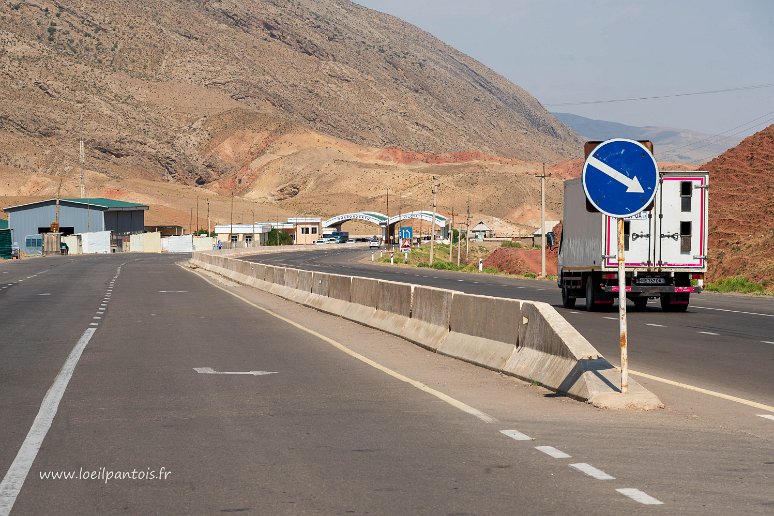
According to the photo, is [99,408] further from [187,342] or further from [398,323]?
[398,323]

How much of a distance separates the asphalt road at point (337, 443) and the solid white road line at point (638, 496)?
0.03 m

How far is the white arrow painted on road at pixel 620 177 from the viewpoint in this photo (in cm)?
1174

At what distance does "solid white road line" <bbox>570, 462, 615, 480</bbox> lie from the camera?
820 centimetres

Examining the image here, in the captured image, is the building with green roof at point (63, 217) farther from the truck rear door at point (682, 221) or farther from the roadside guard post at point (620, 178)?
the roadside guard post at point (620, 178)

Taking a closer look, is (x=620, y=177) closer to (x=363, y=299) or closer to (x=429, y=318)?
(x=429, y=318)

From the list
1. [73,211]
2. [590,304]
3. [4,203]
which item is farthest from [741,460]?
[4,203]

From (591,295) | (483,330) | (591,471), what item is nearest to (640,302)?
(591,295)

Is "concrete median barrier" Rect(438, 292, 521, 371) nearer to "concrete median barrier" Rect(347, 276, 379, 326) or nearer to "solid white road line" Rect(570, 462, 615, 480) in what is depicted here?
"concrete median barrier" Rect(347, 276, 379, 326)

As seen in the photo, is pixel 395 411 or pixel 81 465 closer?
pixel 81 465

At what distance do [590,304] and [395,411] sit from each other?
1855cm

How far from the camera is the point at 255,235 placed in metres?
179

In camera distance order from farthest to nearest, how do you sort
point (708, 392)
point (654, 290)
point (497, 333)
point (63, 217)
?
point (63, 217) < point (654, 290) < point (497, 333) < point (708, 392)
